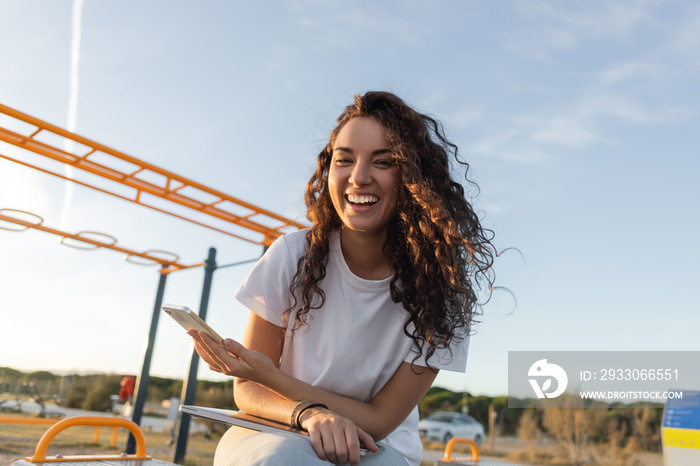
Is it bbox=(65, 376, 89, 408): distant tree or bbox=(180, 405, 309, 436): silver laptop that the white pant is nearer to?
bbox=(180, 405, 309, 436): silver laptop

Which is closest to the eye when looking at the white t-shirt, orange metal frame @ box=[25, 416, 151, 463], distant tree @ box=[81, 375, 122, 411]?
the white t-shirt

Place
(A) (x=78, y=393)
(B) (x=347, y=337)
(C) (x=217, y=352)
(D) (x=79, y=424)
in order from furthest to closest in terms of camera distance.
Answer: (A) (x=78, y=393) < (D) (x=79, y=424) < (B) (x=347, y=337) < (C) (x=217, y=352)

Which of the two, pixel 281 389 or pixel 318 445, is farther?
pixel 281 389

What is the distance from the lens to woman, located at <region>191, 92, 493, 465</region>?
1158 mm

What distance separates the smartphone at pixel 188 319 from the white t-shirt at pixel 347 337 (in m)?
0.27

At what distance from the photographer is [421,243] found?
4.13 ft

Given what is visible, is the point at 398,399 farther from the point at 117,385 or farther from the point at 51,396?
the point at 117,385

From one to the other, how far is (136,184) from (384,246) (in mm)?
3131

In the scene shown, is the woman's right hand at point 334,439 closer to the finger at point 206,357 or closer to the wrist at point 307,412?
the wrist at point 307,412

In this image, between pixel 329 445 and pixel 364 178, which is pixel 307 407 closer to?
pixel 329 445

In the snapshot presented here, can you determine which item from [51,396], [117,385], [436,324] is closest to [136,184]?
[436,324]

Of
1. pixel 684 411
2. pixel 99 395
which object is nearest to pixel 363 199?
pixel 684 411

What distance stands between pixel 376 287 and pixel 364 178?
0.84 ft

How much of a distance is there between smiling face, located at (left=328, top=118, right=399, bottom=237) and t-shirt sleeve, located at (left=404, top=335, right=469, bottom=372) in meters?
0.31
